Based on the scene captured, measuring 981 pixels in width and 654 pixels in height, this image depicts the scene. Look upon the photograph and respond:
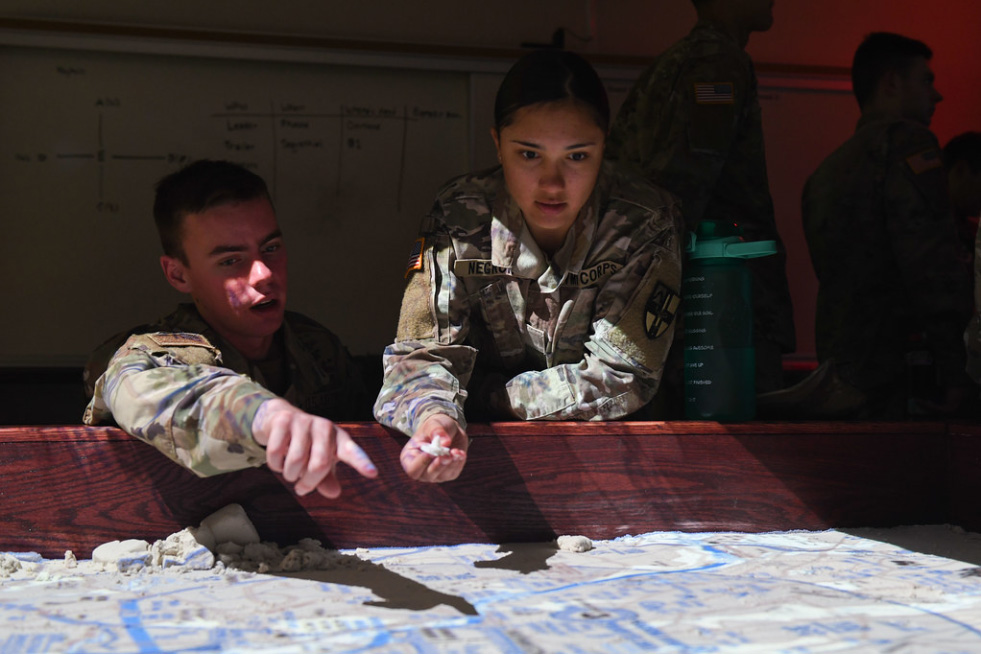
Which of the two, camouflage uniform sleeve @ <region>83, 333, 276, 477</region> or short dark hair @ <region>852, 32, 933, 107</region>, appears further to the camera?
short dark hair @ <region>852, 32, 933, 107</region>

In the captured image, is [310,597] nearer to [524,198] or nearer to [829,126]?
[524,198]

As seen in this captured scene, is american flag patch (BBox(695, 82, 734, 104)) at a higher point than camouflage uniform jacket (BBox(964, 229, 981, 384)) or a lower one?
higher

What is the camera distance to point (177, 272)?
2.45 meters

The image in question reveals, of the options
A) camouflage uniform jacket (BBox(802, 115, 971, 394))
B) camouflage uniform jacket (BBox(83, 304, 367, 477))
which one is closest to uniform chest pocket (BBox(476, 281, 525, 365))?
camouflage uniform jacket (BBox(83, 304, 367, 477))

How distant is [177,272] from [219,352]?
402 millimetres

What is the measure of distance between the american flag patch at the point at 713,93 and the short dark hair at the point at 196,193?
1272 mm

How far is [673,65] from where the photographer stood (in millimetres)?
2859

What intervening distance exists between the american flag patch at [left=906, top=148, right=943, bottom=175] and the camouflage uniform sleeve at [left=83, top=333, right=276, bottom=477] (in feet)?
7.71

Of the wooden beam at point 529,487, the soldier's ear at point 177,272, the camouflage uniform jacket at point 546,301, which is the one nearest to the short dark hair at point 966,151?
the wooden beam at point 529,487

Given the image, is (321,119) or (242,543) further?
(321,119)

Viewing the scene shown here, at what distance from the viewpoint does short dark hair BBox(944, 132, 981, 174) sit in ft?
13.8

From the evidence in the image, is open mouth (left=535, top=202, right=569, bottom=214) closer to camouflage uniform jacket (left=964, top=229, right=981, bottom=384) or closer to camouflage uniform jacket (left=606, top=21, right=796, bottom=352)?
camouflage uniform jacket (left=606, top=21, right=796, bottom=352)

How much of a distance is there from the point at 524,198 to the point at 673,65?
0.94 meters

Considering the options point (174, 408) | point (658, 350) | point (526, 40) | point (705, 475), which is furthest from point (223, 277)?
point (526, 40)
